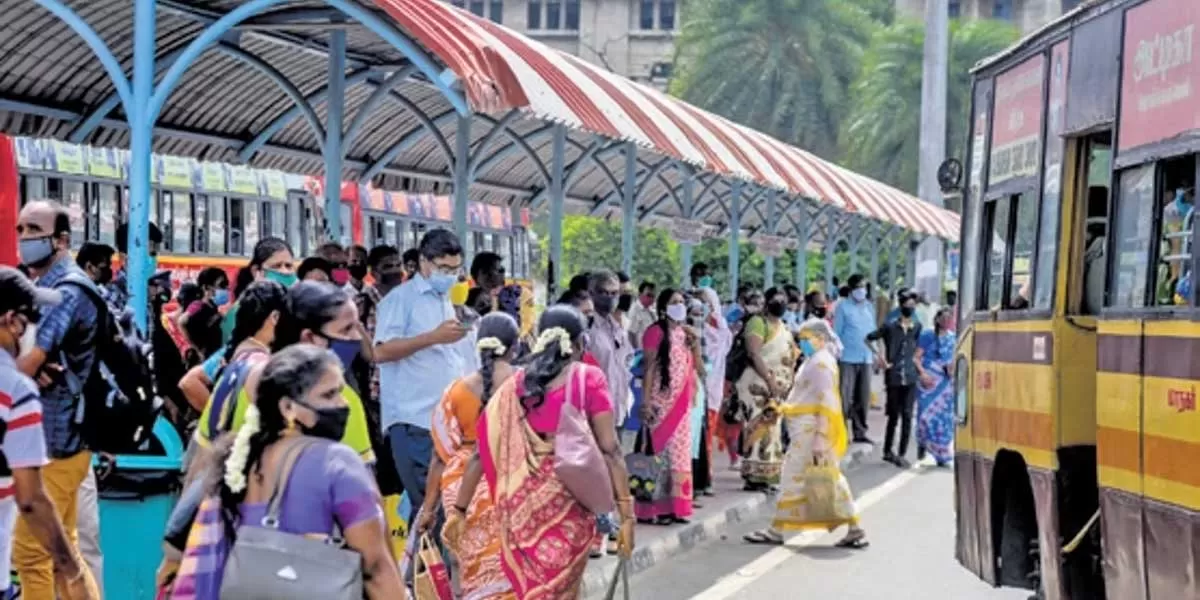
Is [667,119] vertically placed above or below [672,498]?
above

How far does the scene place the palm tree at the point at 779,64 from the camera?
6431cm

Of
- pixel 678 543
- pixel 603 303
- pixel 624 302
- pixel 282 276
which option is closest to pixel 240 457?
pixel 282 276

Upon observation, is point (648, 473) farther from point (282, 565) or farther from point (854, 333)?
point (282, 565)

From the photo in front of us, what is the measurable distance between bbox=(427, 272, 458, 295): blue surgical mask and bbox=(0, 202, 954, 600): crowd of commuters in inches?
0.5

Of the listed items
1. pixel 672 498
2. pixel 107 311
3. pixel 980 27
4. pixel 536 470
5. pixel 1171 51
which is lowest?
pixel 672 498

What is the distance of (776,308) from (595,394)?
29.9ft

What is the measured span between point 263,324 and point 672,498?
807 centimetres

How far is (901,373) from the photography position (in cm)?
2128

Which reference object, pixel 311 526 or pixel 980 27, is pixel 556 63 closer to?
pixel 311 526

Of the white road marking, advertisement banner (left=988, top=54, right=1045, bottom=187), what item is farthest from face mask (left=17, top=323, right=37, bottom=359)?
the white road marking

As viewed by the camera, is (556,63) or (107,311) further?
(556,63)

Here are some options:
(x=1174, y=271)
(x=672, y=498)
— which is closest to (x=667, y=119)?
(x=672, y=498)

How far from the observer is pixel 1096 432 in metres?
8.22

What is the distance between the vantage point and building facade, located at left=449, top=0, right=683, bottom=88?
104 meters
